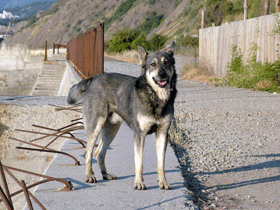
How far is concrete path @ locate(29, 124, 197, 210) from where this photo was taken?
3.42 m

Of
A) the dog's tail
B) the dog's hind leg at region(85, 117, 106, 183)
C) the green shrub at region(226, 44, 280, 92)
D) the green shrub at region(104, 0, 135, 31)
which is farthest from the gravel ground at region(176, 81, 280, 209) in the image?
the green shrub at region(104, 0, 135, 31)

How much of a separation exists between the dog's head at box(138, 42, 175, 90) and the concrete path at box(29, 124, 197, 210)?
1069mm

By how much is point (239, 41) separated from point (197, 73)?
304cm

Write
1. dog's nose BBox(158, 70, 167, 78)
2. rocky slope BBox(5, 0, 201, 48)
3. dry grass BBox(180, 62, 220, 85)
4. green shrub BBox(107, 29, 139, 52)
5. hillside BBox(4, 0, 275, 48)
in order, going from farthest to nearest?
rocky slope BBox(5, 0, 201, 48), hillside BBox(4, 0, 275, 48), green shrub BBox(107, 29, 139, 52), dry grass BBox(180, 62, 220, 85), dog's nose BBox(158, 70, 167, 78)

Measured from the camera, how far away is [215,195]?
3.99 meters

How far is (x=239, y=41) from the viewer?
14461mm

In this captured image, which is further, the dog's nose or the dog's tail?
the dog's tail

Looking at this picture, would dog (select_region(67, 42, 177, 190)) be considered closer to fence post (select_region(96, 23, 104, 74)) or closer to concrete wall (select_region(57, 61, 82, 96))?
fence post (select_region(96, 23, 104, 74))

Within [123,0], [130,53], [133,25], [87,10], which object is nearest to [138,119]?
[130,53]

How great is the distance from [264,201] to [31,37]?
125 metres

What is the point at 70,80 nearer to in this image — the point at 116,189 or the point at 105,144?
the point at 105,144

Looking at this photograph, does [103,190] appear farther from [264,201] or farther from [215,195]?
[264,201]

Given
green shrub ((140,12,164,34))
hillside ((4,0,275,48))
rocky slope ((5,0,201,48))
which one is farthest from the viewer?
rocky slope ((5,0,201,48))

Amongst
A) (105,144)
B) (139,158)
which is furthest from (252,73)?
(139,158)
